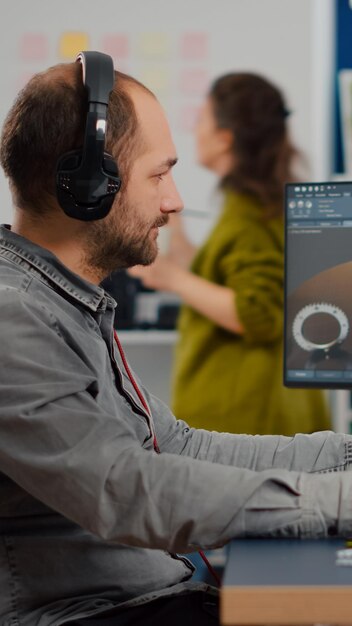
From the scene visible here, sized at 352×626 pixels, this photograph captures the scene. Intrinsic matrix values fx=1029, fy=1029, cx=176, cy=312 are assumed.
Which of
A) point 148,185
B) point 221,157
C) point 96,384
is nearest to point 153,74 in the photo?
point 221,157

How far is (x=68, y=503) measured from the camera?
994mm

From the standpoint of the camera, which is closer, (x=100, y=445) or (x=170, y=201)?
(x=100, y=445)

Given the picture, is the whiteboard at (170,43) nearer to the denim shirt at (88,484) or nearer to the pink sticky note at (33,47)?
the pink sticky note at (33,47)

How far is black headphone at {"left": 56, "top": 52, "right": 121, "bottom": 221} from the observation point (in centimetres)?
117

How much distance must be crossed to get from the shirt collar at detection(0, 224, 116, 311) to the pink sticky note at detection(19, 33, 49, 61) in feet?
9.29

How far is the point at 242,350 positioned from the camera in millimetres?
2744

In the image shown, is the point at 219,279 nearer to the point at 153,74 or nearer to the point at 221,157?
the point at 221,157

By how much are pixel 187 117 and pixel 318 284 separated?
103 inches

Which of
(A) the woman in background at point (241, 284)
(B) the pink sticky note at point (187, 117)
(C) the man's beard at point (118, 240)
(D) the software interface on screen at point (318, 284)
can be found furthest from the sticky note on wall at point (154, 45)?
(C) the man's beard at point (118, 240)

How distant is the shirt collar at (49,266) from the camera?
1.19 meters

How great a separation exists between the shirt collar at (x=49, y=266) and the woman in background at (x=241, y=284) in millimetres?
1411

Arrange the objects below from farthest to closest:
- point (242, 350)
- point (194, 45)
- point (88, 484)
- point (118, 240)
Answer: point (194, 45) < point (242, 350) < point (118, 240) < point (88, 484)

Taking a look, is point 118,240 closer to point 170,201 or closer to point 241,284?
point 170,201

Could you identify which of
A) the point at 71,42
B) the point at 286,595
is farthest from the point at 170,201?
the point at 71,42
